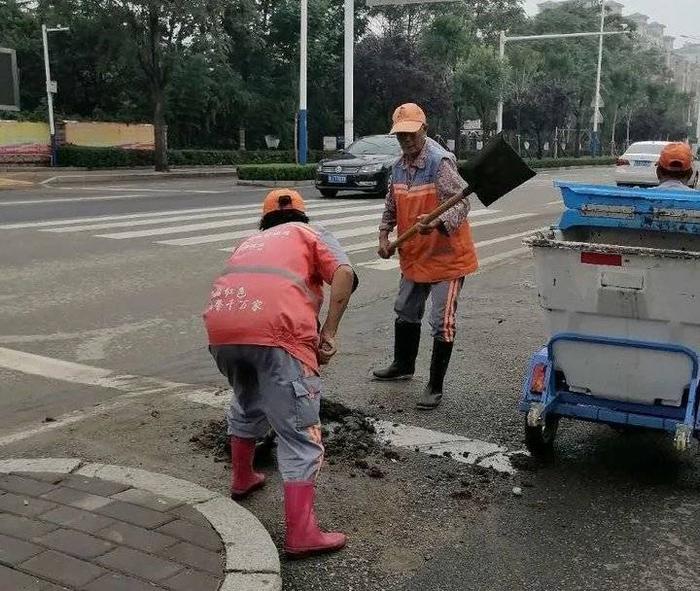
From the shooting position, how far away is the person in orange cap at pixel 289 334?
3.28m

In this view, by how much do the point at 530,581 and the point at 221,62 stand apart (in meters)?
37.3

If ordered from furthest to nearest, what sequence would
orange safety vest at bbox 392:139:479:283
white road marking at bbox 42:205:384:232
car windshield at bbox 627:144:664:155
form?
car windshield at bbox 627:144:664:155
white road marking at bbox 42:205:384:232
orange safety vest at bbox 392:139:479:283

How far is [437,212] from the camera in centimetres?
441

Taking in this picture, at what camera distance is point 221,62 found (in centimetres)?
3825

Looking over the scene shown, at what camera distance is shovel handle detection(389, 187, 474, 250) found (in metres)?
4.35

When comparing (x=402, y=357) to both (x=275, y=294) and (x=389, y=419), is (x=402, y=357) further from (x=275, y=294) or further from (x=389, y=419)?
(x=275, y=294)

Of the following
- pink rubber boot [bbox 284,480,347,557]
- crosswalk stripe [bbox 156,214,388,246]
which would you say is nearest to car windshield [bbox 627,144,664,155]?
crosswalk stripe [bbox 156,214,388,246]

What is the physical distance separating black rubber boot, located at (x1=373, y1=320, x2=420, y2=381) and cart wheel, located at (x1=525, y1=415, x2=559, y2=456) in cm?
156

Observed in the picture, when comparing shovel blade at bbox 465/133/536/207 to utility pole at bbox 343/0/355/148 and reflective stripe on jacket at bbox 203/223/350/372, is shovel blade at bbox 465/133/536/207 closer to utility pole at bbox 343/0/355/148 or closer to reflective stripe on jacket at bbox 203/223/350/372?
reflective stripe on jacket at bbox 203/223/350/372

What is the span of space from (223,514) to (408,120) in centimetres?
265

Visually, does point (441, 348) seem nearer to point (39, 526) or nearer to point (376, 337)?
point (376, 337)

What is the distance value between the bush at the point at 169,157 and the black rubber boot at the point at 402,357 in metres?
31.0

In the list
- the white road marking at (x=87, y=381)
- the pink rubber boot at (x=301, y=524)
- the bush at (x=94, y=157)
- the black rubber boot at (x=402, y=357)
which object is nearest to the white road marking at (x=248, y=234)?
the white road marking at (x=87, y=381)

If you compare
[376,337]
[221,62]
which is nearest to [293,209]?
[376,337]
